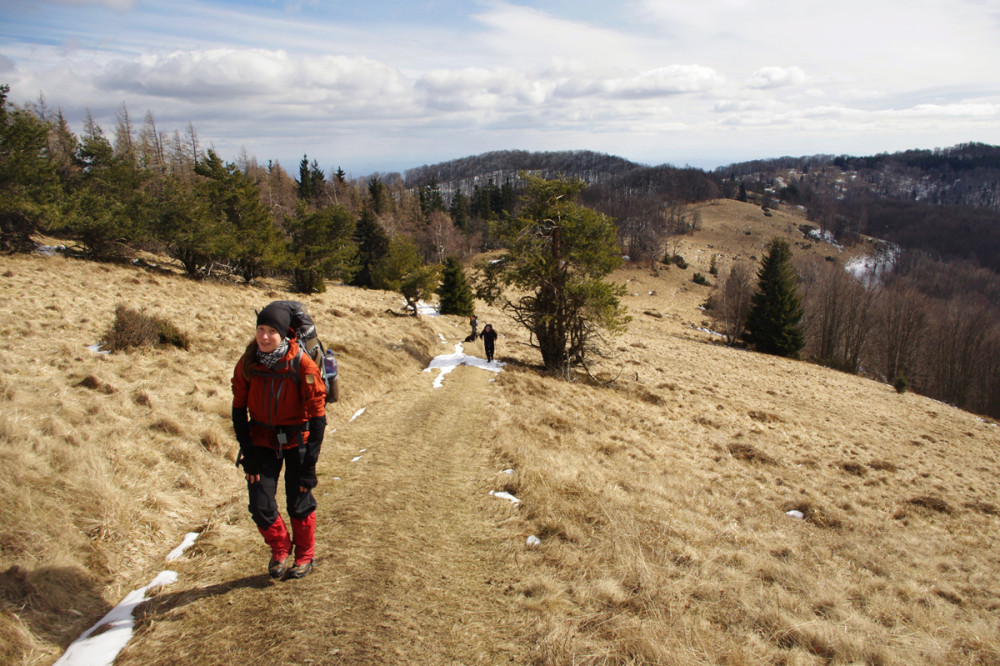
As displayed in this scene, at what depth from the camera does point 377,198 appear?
8325cm

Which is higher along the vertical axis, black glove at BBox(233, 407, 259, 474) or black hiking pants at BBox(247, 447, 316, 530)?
black glove at BBox(233, 407, 259, 474)

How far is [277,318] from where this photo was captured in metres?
4.24

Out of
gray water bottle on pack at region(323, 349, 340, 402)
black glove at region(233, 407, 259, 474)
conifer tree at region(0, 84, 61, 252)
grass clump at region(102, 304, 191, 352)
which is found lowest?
grass clump at region(102, 304, 191, 352)

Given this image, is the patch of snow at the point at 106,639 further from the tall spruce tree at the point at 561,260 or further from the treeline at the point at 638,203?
the treeline at the point at 638,203

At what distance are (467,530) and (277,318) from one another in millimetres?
3669

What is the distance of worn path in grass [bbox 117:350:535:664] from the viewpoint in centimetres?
388

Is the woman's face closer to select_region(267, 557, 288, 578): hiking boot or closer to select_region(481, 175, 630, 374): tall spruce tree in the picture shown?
select_region(267, 557, 288, 578): hiking boot

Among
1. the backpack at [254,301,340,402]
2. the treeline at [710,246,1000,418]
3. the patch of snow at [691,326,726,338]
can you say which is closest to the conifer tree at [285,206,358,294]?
the backpack at [254,301,340,402]

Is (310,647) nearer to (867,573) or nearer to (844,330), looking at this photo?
(867,573)

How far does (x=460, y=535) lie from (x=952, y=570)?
29.1 feet

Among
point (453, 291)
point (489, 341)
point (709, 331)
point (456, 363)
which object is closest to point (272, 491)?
point (456, 363)

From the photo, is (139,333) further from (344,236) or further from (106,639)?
(344,236)

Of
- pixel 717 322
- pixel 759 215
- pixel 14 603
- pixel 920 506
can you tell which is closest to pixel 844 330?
pixel 717 322

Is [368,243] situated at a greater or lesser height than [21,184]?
lesser
